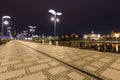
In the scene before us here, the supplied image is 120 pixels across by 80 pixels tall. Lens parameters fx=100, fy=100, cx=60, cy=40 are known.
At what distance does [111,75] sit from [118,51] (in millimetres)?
5481

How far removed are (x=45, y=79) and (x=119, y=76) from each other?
2.54 m

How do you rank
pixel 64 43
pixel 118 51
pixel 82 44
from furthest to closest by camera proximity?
1. pixel 64 43
2. pixel 82 44
3. pixel 118 51

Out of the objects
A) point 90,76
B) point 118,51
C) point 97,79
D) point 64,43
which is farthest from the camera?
point 64,43

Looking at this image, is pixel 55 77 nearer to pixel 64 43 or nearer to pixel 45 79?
pixel 45 79

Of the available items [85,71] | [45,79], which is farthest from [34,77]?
[85,71]

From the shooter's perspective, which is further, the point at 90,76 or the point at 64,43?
the point at 64,43

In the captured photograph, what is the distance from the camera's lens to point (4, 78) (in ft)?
11.3

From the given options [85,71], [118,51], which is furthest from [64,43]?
[85,71]

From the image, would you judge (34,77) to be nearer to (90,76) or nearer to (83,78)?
(83,78)

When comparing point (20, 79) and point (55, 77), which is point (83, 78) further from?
point (20, 79)

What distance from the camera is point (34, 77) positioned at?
3.49 m

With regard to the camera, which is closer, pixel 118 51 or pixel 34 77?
pixel 34 77

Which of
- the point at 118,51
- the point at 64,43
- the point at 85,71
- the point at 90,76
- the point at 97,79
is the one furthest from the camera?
the point at 64,43

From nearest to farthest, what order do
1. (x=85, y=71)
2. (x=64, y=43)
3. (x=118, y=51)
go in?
(x=85, y=71) < (x=118, y=51) < (x=64, y=43)
